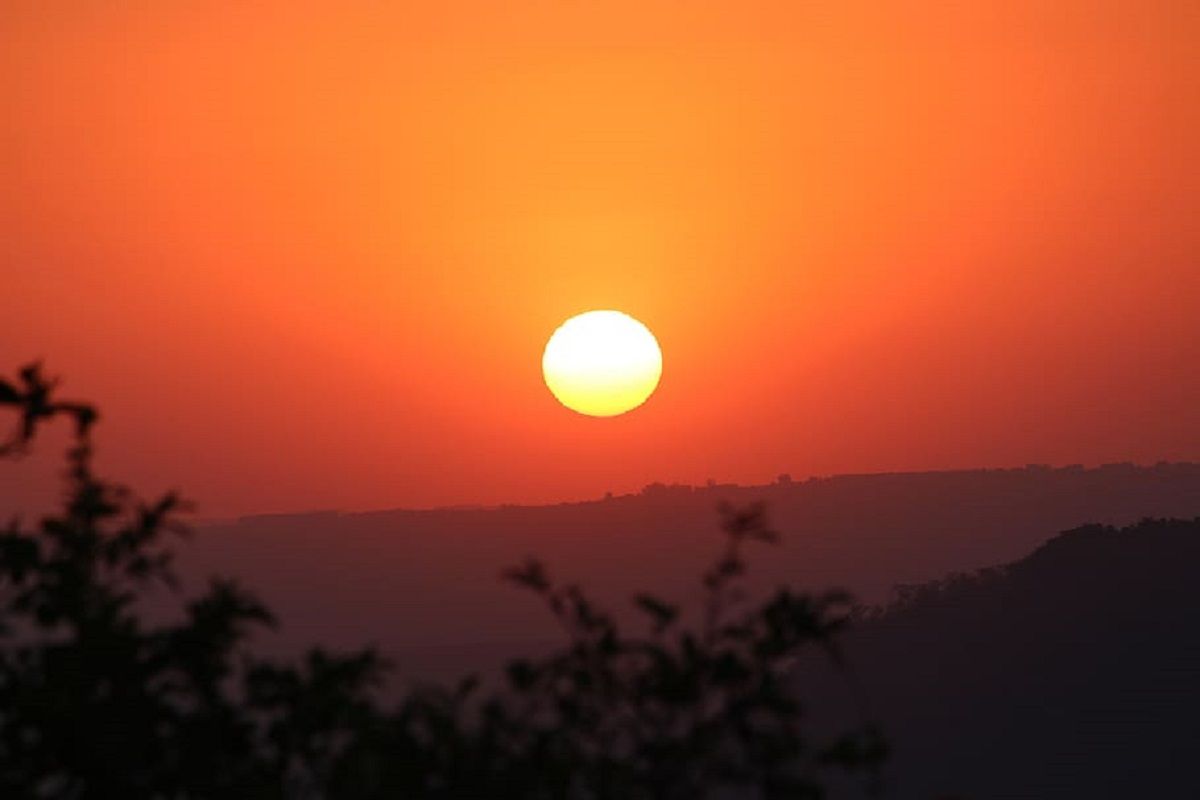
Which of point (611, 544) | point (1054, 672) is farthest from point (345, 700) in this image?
point (611, 544)

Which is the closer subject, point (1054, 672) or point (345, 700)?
point (345, 700)

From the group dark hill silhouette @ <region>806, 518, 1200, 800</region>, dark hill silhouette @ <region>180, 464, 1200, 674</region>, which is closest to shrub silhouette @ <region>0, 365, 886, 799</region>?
dark hill silhouette @ <region>806, 518, 1200, 800</region>

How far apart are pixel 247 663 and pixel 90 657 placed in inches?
23.2

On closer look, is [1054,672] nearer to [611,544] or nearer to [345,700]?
[611,544]

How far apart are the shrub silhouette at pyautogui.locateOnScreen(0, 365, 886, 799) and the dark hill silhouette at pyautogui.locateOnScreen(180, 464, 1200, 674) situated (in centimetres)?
10312

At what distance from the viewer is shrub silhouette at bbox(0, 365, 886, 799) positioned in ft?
21.3

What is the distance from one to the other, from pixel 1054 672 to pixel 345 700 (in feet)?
244

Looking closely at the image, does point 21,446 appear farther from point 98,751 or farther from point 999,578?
point 999,578

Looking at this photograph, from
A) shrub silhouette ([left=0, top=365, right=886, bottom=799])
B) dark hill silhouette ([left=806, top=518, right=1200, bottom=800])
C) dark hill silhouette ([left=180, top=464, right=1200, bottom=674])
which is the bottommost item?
shrub silhouette ([left=0, top=365, right=886, bottom=799])

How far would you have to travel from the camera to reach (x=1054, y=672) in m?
78.2

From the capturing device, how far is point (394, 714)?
22.2 feet

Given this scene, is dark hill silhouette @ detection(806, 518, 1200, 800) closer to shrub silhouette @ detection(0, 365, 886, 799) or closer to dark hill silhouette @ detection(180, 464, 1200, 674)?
dark hill silhouette @ detection(180, 464, 1200, 674)

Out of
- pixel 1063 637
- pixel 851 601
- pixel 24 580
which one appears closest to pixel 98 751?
pixel 24 580

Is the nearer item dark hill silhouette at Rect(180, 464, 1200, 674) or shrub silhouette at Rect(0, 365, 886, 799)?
shrub silhouette at Rect(0, 365, 886, 799)
